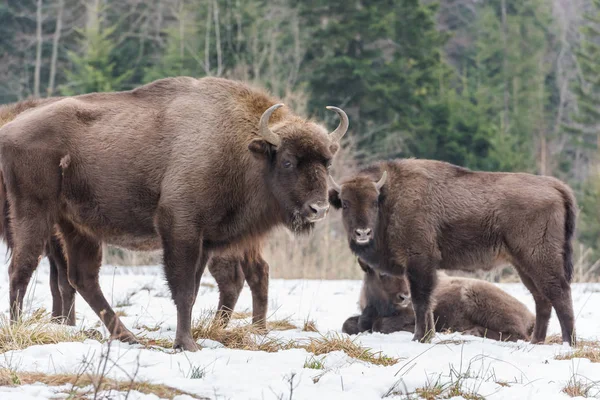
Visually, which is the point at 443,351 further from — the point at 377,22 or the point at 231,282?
the point at 377,22

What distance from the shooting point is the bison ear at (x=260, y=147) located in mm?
7520

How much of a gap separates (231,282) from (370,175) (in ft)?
6.33

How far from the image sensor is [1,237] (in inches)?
380

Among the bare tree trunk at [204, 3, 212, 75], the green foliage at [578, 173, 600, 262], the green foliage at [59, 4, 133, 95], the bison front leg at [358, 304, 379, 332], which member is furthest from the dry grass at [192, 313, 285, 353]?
the green foliage at [59, 4, 133, 95]

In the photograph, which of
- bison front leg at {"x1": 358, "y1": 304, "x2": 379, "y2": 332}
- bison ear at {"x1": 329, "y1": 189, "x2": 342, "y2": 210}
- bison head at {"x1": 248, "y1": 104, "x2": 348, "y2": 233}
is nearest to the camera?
bison head at {"x1": 248, "y1": 104, "x2": 348, "y2": 233}

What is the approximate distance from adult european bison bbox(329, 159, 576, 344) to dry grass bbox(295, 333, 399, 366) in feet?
5.90

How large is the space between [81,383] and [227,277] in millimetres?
3927

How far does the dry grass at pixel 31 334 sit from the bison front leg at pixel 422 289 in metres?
3.46

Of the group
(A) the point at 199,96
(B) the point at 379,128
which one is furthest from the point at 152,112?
(B) the point at 379,128

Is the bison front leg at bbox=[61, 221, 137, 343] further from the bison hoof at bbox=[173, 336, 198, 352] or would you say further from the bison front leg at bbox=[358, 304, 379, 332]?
the bison front leg at bbox=[358, 304, 379, 332]

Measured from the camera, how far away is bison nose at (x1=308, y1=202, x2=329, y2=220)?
23.8ft

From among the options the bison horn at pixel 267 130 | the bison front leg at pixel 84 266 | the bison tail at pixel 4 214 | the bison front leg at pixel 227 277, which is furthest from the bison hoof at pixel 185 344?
the bison tail at pixel 4 214

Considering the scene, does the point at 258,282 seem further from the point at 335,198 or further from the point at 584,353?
the point at 584,353

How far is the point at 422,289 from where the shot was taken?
354 inches
